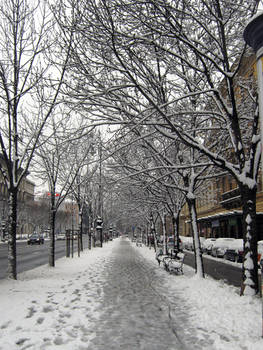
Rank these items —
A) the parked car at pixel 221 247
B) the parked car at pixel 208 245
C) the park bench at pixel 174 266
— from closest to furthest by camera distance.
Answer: the park bench at pixel 174 266, the parked car at pixel 221 247, the parked car at pixel 208 245

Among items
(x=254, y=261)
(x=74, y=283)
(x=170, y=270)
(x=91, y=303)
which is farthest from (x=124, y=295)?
(x=170, y=270)

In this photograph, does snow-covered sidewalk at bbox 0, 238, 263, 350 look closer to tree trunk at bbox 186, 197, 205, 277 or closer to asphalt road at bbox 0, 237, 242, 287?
tree trunk at bbox 186, 197, 205, 277

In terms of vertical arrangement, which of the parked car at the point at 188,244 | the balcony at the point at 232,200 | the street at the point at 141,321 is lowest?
the parked car at the point at 188,244

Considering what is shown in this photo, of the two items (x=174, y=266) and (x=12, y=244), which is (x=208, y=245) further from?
(x=12, y=244)

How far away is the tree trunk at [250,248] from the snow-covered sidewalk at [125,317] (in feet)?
1.04

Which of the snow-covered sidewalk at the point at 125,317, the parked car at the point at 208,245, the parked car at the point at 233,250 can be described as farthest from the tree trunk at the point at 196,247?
the parked car at the point at 208,245

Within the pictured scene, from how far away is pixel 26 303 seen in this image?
7.39 m

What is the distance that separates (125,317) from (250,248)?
127 inches

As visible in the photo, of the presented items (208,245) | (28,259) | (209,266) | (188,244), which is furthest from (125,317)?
(188,244)

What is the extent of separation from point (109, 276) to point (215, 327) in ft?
23.4

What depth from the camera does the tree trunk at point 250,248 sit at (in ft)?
24.6

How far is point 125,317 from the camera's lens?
6.56 meters

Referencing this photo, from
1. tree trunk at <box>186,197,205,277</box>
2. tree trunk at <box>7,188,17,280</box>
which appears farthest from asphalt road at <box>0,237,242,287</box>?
tree trunk at <box>7,188,17,280</box>

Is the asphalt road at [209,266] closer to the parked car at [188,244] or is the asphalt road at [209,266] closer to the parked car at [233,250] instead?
the parked car at [233,250]
